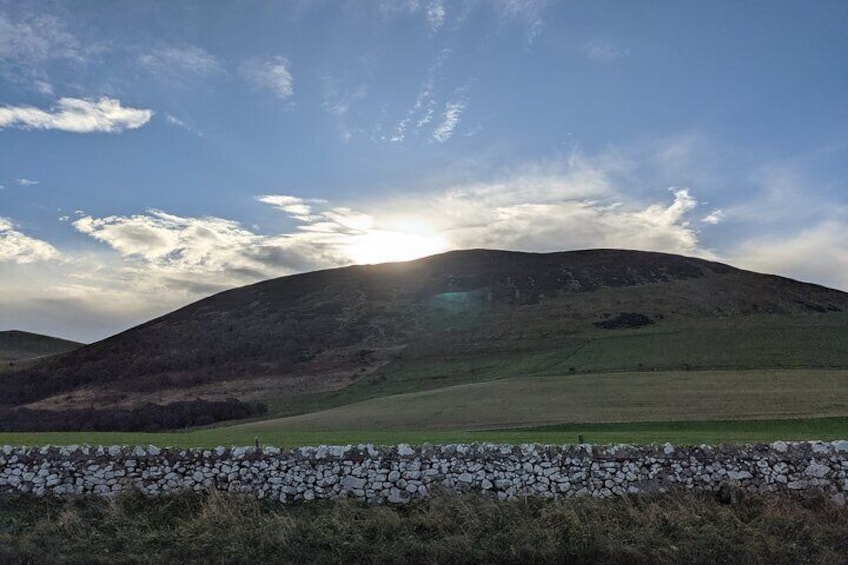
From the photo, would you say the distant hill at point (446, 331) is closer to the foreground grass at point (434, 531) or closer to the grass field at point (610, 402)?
the grass field at point (610, 402)

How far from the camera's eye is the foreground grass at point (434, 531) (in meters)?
12.7

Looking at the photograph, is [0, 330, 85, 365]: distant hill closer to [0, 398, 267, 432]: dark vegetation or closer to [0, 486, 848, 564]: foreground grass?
[0, 398, 267, 432]: dark vegetation

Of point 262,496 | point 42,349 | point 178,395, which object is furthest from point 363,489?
point 42,349

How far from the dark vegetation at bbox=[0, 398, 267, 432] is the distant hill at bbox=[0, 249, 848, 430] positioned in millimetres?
2025

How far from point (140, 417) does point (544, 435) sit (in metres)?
42.1

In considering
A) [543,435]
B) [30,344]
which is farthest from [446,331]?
[30,344]

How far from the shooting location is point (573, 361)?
195 ft

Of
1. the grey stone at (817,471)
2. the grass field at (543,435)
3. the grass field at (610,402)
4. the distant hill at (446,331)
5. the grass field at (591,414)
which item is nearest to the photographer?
the grey stone at (817,471)

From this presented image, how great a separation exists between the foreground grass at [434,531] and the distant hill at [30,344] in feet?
541

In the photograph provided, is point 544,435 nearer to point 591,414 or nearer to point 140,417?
point 591,414

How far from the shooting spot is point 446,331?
87812 mm

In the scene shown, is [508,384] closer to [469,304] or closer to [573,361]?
[573,361]

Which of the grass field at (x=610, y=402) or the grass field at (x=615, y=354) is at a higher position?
the grass field at (x=615, y=354)

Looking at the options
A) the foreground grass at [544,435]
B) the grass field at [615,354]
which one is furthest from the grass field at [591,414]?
the grass field at [615,354]
